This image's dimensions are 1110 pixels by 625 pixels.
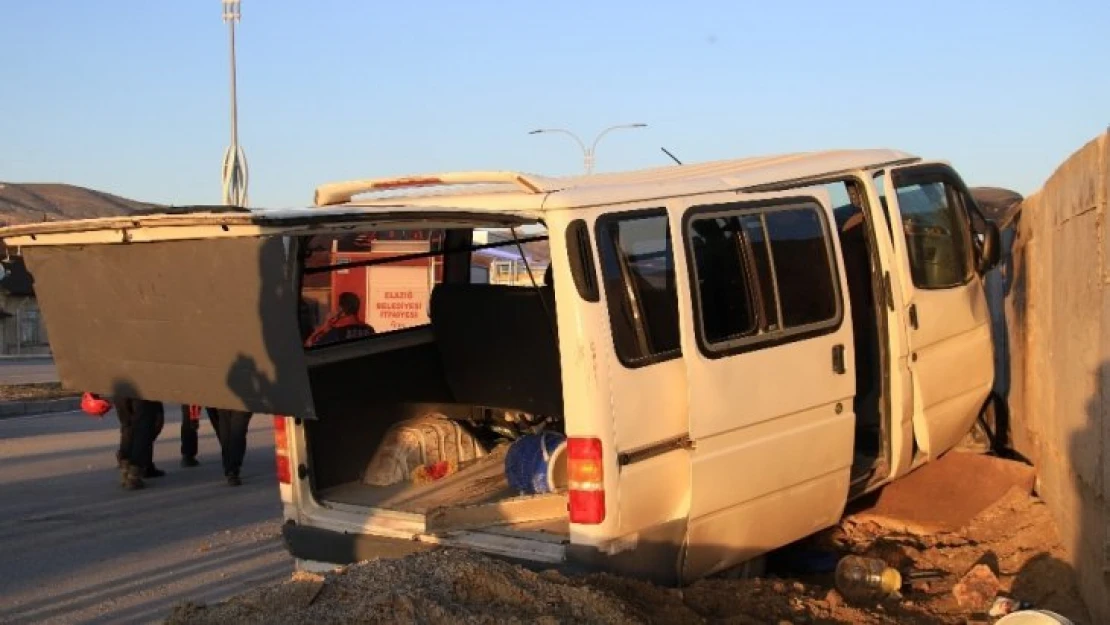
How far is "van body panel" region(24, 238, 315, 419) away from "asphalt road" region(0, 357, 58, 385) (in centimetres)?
1853

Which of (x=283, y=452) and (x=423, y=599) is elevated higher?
(x=283, y=452)

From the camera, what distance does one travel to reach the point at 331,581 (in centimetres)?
484

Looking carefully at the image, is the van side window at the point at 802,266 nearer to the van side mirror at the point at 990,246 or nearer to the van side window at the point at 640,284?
the van side window at the point at 640,284

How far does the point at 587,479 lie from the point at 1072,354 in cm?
235

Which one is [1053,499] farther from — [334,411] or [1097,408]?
[334,411]

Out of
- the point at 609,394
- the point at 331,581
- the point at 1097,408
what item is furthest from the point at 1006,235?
the point at 331,581

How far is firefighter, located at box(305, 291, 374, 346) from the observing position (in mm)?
7328

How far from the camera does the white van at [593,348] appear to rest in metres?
5.14

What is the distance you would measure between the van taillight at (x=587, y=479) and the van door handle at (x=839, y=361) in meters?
1.65

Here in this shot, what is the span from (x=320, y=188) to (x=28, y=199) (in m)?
127

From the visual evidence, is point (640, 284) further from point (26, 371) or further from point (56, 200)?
point (56, 200)

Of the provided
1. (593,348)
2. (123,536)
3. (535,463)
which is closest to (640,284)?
(593,348)

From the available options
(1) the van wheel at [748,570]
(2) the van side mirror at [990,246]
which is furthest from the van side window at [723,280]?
(2) the van side mirror at [990,246]

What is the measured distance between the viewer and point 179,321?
205 inches
